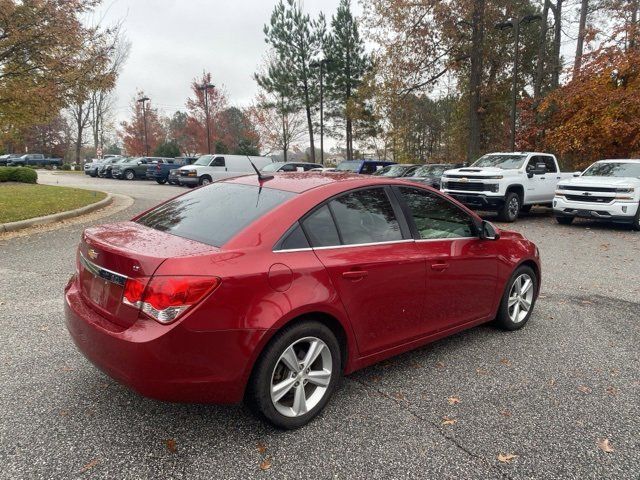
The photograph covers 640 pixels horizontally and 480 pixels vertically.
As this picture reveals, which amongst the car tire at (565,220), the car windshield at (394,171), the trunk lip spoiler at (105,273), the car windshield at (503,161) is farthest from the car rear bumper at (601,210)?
the trunk lip spoiler at (105,273)

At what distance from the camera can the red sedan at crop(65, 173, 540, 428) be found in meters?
2.41

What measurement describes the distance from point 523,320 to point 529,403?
5.11 ft

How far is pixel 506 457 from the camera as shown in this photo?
8.48 feet

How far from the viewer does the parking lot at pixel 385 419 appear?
2.47 meters

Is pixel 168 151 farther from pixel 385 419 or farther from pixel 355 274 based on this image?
pixel 385 419

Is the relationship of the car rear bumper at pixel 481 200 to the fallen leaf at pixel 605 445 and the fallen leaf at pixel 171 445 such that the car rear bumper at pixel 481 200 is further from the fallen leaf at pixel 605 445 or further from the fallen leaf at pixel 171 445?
the fallen leaf at pixel 171 445

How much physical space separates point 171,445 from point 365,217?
1.90 m

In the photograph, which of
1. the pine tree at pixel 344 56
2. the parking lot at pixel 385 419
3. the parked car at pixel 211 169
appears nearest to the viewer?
the parking lot at pixel 385 419

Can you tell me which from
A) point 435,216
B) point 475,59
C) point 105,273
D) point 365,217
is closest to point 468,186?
point 435,216

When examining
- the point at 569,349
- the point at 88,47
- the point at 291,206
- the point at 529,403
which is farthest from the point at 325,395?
the point at 88,47

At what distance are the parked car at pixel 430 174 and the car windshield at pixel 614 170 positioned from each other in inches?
176

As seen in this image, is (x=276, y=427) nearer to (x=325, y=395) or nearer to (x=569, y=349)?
(x=325, y=395)

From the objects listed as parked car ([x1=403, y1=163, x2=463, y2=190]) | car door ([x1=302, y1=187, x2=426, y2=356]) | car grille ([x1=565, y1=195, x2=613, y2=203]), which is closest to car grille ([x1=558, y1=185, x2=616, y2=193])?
car grille ([x1=565, y1=195, x2=613, y2=203])

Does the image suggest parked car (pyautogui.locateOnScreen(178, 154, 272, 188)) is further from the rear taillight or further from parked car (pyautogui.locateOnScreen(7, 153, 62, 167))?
parked car (pyautogui.locateOnScreen(7, 153, 62, 167))
